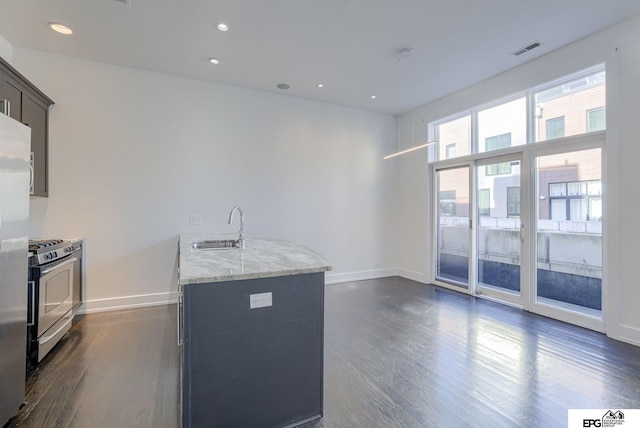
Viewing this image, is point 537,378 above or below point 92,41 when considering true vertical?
below

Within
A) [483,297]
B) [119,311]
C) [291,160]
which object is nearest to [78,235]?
[119,311]

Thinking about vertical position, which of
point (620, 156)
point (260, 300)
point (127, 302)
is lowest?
point (127, 302)

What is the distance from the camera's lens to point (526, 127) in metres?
4.09

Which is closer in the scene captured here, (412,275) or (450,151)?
(450,151)

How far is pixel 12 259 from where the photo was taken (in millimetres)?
1806

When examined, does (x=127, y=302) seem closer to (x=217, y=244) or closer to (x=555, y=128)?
(x=217, y=244)

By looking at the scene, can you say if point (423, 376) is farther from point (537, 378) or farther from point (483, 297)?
point (483, 297)

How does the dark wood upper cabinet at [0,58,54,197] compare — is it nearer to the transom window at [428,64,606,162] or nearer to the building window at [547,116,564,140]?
the transom window at [428,64,606,162]

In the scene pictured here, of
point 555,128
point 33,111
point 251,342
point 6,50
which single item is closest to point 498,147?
point 555,128

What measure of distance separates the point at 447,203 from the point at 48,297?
5.49 meters

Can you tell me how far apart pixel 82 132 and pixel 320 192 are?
3484 mm

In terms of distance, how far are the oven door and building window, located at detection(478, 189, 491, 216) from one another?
5.43 m

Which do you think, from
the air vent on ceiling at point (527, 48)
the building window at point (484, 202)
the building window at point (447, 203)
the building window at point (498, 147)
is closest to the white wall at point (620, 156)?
the air vent on ceiling at point (527, 48)

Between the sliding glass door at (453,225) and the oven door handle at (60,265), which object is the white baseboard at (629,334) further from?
the oven door handle at (60,265)
